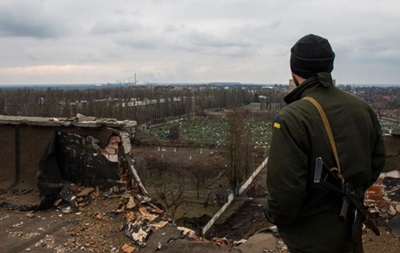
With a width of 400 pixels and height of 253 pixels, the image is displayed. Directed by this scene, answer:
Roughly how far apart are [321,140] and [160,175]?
25237mm

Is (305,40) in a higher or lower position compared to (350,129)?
higher

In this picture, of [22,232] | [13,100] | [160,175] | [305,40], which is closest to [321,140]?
[305,40]

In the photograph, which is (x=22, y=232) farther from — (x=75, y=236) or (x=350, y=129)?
(x=350, y=129)

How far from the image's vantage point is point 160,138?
44.3 metres

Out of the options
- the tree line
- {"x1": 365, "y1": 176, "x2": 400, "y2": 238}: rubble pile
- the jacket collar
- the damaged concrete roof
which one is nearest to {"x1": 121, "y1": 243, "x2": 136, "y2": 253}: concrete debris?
the damaged concrete roof

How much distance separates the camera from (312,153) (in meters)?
1.96

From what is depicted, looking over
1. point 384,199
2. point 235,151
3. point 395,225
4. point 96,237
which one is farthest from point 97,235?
point 235,151

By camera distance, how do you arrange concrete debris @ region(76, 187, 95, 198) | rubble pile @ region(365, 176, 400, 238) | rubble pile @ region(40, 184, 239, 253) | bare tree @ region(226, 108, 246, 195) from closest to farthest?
rubble pile @ region(40, 184, 239, 253), rubble pile @ region(365, 176, 400, 238), concrete debris @ region(76, 187, 95, 198), bare tree @ region(226, 108, 246, 195)

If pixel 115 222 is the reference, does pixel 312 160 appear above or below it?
above

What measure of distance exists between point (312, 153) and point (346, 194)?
0.27m

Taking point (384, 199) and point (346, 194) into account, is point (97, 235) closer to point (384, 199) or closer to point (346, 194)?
point (346, 194)

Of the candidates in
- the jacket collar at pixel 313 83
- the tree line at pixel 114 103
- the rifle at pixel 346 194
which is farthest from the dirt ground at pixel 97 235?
the tree line at pixel 114 103

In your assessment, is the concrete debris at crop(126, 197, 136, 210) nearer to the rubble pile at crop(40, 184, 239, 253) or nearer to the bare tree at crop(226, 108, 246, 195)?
the rubble pile at crop(40, 184, 239, 253)

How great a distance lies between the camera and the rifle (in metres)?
1.93
